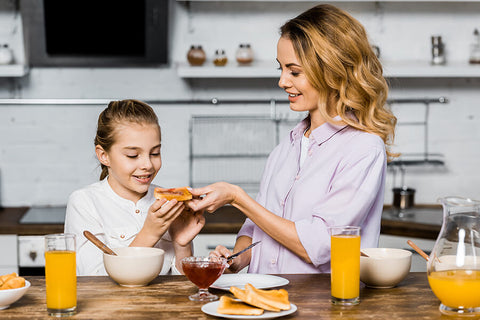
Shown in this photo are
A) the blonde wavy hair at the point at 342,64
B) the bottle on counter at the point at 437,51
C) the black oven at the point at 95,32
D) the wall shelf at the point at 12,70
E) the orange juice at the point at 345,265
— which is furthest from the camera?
the bottle on counter at the point at 437,51

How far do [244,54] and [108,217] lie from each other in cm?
182

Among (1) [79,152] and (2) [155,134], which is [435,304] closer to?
(2) [155,134]

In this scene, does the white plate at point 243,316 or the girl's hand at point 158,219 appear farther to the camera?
the girl's hand at point 158,219

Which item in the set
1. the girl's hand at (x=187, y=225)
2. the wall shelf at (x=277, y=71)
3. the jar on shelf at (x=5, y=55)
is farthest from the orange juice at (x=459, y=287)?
the jar on shelf at (x=5, y=55)

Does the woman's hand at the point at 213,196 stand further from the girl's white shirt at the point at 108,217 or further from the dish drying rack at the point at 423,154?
the dish drying rack at the point at 423,154

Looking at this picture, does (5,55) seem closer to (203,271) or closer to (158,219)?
(158,219)

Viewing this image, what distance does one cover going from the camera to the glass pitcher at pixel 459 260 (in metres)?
1.43

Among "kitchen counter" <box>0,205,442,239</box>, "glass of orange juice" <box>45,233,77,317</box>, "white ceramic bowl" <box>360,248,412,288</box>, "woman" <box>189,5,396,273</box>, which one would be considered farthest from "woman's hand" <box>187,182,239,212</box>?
"kitchen counter" <box>0,205,442,239</box>

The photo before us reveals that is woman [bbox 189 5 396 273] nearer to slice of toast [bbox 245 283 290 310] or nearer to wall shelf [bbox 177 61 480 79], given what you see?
slice of toast [bbox 245 283 290 310]

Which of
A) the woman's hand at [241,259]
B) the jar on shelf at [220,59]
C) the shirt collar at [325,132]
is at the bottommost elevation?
the woman's hand at [241,259]

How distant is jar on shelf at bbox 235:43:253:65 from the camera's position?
3.75 metres

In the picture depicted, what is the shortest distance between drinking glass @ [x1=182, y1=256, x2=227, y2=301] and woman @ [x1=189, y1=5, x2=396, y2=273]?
12.3 inches

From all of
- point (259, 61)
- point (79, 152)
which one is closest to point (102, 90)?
point (79, 152)

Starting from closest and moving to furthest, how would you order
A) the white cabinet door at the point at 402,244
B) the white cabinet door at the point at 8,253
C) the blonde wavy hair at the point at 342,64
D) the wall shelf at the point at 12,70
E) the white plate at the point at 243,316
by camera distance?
1. the white plate at the point at 243,316
2. the blonde wavy hair at the point at 342,64
3. the white cabinet door at the point at 8,253
4. the white cabinet door at the point at 402,244
5. the wall shelf at the point at 12,70
